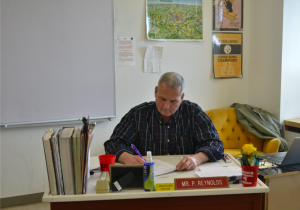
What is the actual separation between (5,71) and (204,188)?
2.17 metres

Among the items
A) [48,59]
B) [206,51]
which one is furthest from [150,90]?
[48,59]

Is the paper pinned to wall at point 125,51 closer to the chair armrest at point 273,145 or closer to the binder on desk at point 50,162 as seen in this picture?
the chair armrest at point 273,145

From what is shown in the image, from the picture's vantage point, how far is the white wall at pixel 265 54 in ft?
9.77

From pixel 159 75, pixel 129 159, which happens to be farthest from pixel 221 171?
pixel 159 75

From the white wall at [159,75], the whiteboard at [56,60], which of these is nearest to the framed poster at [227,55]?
the white wall at [159,75]

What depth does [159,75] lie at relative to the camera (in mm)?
3062

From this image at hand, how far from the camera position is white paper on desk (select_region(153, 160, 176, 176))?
142 centimetres

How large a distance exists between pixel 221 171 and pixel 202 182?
0.74ft

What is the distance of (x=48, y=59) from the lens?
8.63 feet

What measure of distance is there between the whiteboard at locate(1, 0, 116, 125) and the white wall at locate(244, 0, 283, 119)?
1754mm

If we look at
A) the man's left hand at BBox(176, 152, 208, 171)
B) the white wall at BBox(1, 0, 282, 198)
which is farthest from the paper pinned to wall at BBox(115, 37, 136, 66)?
the man's left hand at BBox(176, 152, 208, 171)

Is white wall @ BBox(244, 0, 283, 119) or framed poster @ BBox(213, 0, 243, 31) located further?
framed poster @ BBox(213, 0, 243, 31)

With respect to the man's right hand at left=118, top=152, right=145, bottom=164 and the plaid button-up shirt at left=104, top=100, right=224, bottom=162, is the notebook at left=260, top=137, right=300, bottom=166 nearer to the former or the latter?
the plaid button-up shirt at left=104, top=100, right=224, bottom=162

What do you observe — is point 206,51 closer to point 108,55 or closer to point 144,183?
point 108,55
